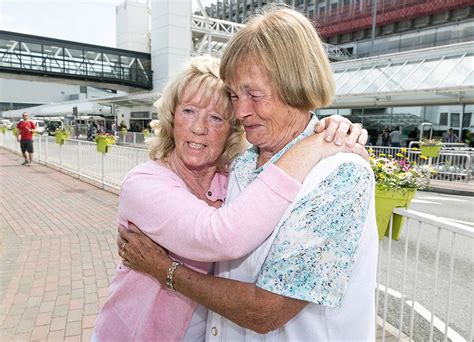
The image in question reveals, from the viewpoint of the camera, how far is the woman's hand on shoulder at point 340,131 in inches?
48.5

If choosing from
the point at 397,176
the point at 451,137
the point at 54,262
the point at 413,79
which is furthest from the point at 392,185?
the point at 451,137

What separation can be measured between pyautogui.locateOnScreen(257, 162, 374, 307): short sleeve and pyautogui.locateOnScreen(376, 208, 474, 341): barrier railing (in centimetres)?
102

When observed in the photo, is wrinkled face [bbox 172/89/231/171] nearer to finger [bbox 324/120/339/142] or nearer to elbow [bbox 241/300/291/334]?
finger [bbox 324/120/339/142]

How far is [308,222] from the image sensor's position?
1086mm

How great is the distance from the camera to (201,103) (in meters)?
1.61

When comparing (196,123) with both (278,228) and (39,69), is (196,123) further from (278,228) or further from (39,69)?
(39,69)

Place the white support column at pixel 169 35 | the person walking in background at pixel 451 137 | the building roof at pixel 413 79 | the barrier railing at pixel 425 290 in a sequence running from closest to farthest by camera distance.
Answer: the barrier railing at pixel 425 290 < the building roof at pixel 413 79 < the person walking in background at pixel 451 137 < the white support column at pixel 169 35

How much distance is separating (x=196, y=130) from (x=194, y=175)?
0.23 m

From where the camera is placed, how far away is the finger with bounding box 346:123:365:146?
123 cm

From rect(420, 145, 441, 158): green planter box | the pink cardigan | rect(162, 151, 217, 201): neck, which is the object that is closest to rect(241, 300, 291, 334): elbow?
the pink cardigan

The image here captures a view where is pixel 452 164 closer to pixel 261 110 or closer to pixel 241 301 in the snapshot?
pixel 261 110

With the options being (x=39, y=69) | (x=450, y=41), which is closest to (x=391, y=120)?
(x=450, y=41)

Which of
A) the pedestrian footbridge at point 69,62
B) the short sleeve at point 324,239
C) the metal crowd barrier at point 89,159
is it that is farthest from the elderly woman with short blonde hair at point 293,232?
the pedestrian footbridge at point 69,62

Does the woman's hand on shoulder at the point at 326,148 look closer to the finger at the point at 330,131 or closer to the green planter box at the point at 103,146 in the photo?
the finger at the point at 330,131
